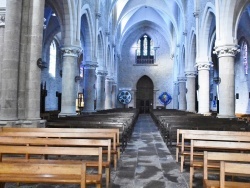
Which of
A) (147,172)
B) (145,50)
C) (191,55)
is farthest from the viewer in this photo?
(145,50)

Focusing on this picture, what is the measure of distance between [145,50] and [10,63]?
30.5 meters

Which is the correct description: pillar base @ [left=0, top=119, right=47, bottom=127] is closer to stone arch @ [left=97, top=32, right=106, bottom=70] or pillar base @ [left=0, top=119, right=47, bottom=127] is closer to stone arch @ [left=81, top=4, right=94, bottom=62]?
stone arch @ [left=81, top=4, right=94, bottom=62]

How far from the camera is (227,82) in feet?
40.0

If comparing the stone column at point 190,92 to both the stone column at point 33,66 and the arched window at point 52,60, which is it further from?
the stone column at point 33,66

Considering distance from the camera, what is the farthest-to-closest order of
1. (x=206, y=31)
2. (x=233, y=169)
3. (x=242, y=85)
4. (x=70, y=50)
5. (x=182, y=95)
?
(x=182, y=95) → (x=242, y=85) → (x=206, y=31) → (x=70, y=50) → (x=233, y=169)

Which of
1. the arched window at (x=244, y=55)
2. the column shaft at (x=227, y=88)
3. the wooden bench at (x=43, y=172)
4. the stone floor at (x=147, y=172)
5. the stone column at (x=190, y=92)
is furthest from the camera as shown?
the arched window at (x=244, y=55)

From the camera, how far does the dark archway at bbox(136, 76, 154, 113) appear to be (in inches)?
1423

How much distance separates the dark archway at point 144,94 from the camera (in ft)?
119

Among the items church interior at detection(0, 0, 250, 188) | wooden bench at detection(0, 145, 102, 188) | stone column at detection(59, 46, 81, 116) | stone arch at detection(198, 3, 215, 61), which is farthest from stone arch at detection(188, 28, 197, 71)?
wooden bench at detection(0, 145, 102, 188)

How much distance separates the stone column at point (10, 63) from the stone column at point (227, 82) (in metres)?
9.40

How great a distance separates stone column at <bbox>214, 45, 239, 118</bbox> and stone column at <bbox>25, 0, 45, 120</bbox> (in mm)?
8748

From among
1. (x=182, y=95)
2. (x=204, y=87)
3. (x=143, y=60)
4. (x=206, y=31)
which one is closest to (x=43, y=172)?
(x=204, y=87)

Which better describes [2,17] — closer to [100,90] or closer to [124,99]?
[100,90]

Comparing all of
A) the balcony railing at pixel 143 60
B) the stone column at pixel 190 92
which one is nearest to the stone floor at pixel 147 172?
the stone column at pixel 190 92
